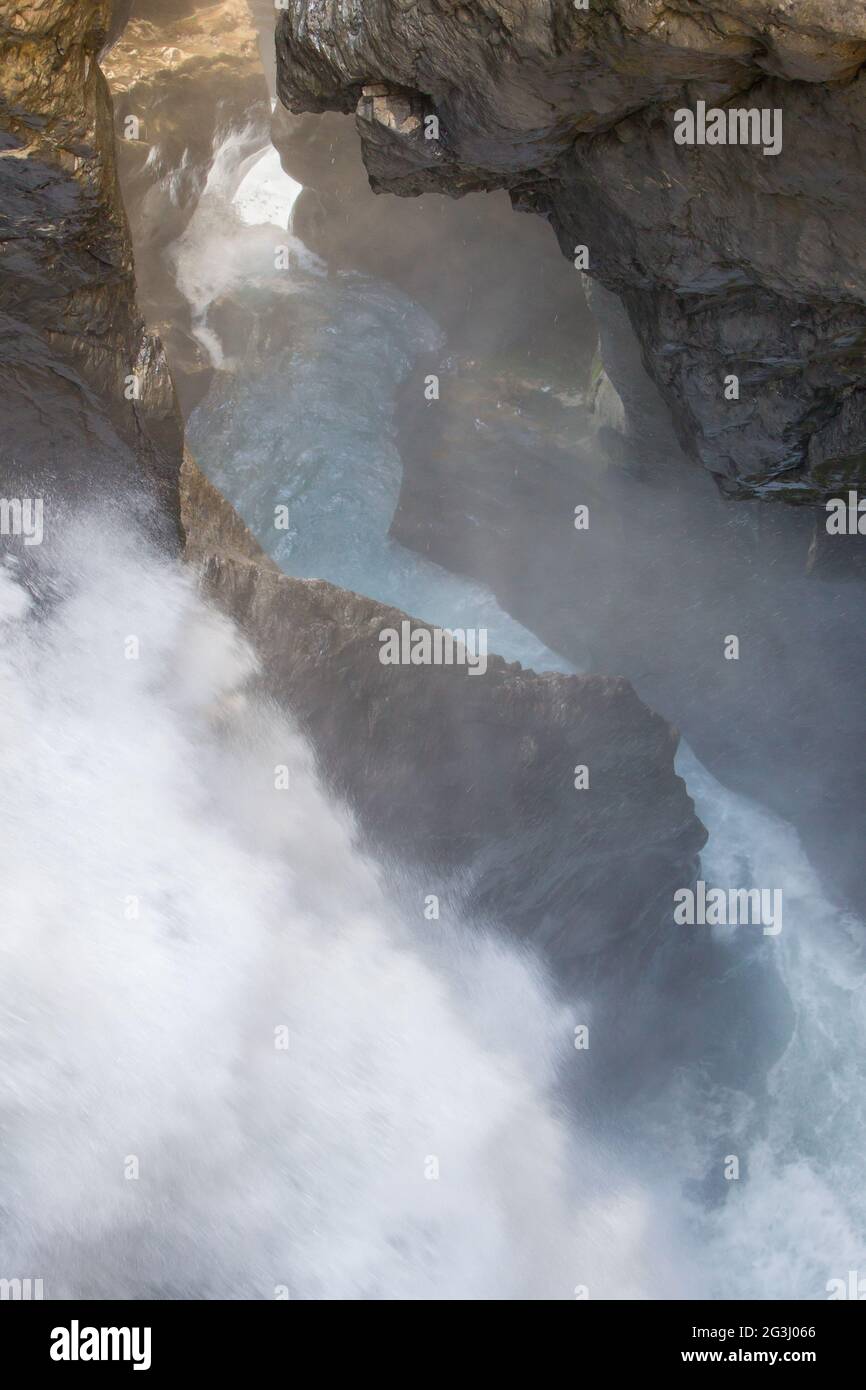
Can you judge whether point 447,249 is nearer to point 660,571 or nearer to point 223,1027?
point 660,571

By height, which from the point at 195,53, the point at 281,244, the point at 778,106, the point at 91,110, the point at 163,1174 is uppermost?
the point at 195,53

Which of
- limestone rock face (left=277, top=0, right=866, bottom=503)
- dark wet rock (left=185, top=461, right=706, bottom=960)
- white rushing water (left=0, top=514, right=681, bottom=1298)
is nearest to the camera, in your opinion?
limestone rock face (left=277, top=0, right=866, bottom=503)

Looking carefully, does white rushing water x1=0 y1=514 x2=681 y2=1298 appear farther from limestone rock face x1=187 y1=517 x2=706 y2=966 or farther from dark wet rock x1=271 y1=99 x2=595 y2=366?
dark wet rock x1=271 y1=99 x2=595 y2=366

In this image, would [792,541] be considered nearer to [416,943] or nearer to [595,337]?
[595,337]

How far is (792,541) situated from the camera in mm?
13922

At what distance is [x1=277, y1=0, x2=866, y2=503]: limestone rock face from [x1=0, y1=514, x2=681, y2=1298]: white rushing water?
16.9ft

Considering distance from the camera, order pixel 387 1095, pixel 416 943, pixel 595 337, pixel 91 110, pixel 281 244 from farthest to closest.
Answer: pixel 281 244 < pixel 595 337 < pixel 416 943 < pixel 387 1095 < pixel 91 110

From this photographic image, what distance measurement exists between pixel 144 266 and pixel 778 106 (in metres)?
12.0

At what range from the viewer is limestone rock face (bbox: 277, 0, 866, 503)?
7293 mm

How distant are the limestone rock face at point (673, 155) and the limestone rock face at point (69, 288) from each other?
1.79 metres

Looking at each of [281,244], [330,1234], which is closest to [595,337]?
[281,244]

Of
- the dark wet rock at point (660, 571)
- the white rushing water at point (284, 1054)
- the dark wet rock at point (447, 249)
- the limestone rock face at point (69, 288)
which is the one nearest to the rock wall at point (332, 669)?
the limestone rock face at point (69, 288)

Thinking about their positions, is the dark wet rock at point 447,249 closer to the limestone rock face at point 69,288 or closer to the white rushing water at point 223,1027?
the limestone rock face at point 69,288

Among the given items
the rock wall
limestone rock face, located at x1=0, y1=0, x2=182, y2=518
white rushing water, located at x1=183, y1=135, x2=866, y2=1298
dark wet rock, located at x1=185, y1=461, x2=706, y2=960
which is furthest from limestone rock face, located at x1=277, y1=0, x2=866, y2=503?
white rushing water, located at x1=183, y1=135, x2=866, y2=1298
